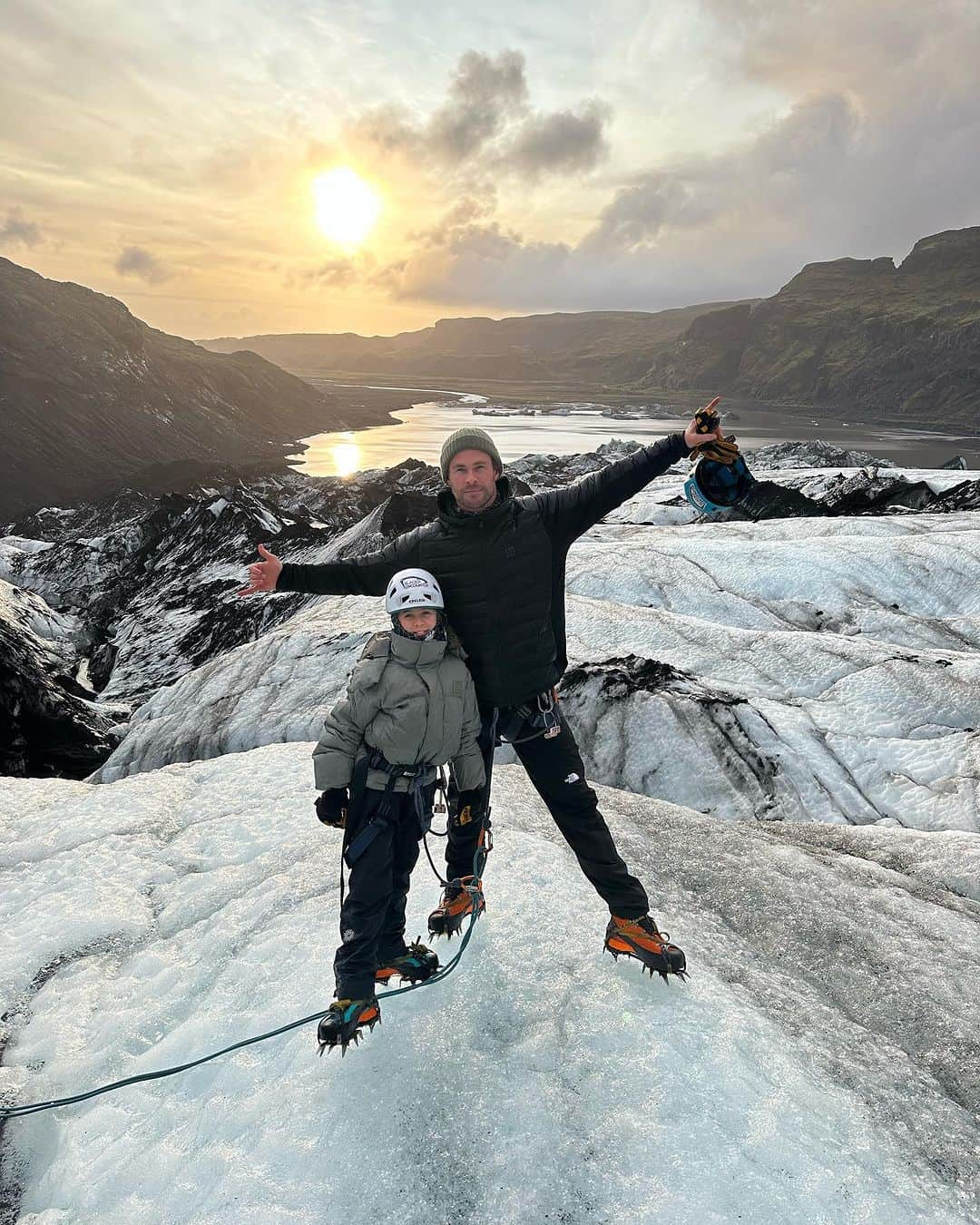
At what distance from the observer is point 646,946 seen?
153 inches

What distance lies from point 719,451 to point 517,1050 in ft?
11.2

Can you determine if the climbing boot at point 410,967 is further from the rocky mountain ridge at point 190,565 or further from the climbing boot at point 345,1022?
the rocky mountain ridge at point 190,565

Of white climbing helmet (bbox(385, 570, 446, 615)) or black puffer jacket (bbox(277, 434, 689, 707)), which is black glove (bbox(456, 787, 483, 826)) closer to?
black puffer jacket (bbox(277, 434, 689, 707))

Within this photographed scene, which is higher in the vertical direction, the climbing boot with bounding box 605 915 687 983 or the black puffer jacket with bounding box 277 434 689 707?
the black puffer jacket with bounding box 277 434 689 707

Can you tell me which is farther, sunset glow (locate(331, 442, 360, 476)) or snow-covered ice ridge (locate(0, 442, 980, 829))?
sunset glow (locate(331, 442, 360, 476))

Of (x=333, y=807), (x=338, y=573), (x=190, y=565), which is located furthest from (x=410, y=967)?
(x=190, y=565)

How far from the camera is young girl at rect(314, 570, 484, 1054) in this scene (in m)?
3.49

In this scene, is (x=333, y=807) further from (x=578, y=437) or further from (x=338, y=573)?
(x=578, y=437)

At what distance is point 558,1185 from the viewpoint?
2932mm

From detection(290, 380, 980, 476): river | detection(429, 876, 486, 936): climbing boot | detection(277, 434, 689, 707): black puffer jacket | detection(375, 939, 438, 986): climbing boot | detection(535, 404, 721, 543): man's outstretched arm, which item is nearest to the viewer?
detection(535, 404, 721, 543): man's outstretched arm

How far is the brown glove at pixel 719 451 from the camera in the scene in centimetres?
379

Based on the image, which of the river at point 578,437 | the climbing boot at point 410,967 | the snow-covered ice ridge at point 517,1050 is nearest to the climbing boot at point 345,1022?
the snow-covered ice ridge at point 517,1050

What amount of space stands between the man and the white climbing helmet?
0.27 metres

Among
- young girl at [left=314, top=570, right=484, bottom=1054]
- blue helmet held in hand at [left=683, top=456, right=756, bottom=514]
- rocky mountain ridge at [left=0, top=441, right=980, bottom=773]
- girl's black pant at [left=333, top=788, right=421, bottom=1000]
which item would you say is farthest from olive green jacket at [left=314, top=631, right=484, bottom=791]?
rocky mountain ridge at [left=0, top=441, right=980, bottom=773]
